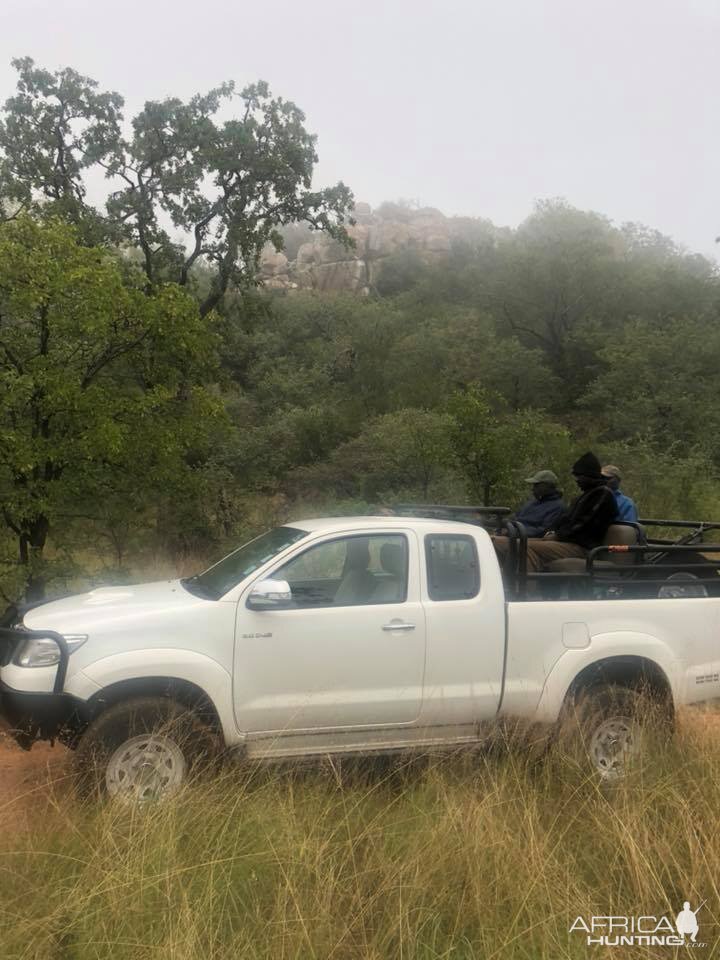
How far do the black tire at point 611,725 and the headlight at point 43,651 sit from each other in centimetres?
285

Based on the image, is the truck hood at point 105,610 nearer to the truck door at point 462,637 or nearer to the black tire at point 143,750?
the black tire at point 143,750

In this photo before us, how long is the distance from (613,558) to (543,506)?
1593 mm

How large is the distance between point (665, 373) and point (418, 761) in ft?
86.1

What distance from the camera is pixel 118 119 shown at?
1767cm

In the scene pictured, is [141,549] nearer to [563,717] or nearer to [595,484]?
[595,484]

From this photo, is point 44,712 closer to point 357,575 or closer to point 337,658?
point 337,658

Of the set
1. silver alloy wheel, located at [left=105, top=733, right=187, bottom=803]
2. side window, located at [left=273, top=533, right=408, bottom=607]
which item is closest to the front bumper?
silver alloy wheel, located at [left=105, top=733, right=187, bottom=803]

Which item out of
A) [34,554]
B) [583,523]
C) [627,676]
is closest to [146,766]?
[627,676]

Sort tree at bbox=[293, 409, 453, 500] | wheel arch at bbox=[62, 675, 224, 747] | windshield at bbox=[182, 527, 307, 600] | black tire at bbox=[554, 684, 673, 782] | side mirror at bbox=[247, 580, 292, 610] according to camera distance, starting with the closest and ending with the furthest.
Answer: wheel arch at bbox=[62, 675, 224, 747] → side mirror at bbox=[247, 580, 292, 610] → black tire at bbox=[554, 684, 673, 782] → windshield at bbox=[182, 527, 307, 600] → tree at bbox=[293, 409, 453, 500]

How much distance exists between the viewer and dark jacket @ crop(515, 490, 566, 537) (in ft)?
24.1

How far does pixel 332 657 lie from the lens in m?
4.59

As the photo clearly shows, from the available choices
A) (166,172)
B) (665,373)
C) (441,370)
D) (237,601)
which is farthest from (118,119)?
(665,373)

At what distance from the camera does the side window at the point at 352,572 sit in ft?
15.7

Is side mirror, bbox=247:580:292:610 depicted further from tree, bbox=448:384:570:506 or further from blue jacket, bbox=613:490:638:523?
tree, bbox=448:384:570:506
